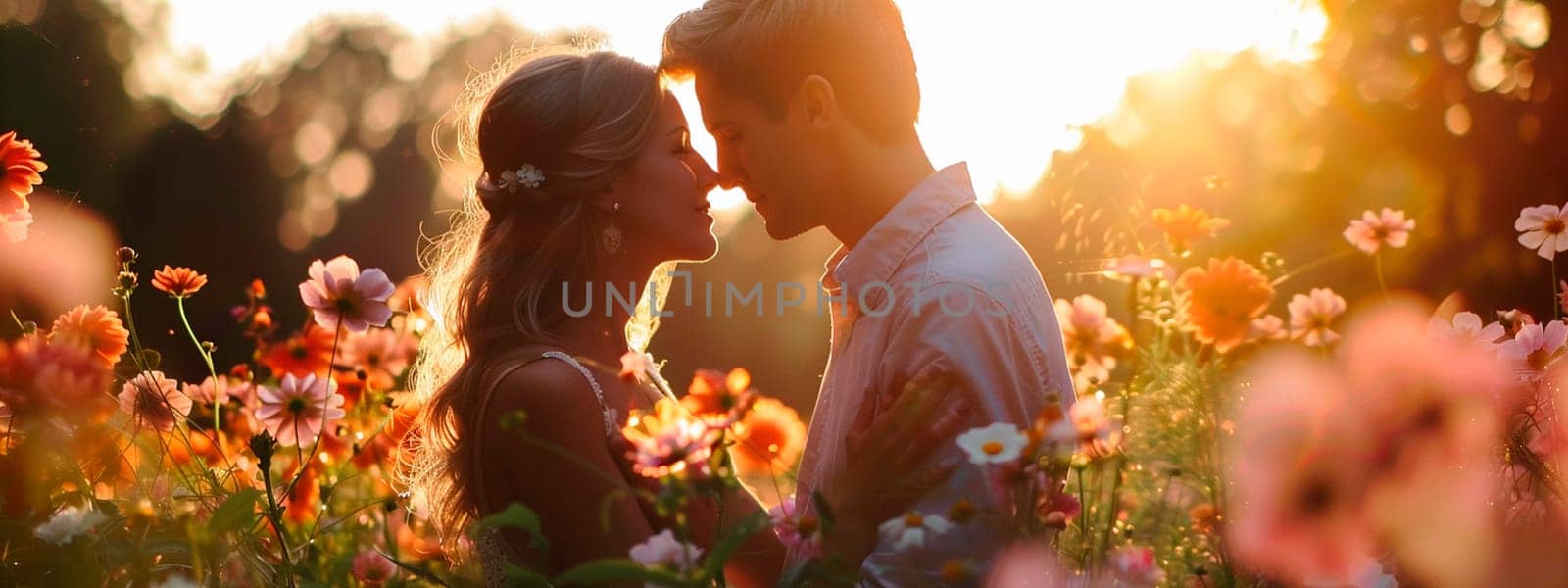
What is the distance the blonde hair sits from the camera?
2.45 metres

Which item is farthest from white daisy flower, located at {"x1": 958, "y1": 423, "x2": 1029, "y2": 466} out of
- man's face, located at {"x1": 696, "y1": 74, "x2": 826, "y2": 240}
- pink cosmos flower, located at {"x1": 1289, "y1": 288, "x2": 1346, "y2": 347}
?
pink cosmos flower, located at {"x1": 1289, "y1": 288, "x2": 1346, "y2": 347}

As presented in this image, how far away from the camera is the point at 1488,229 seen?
451 centimetres

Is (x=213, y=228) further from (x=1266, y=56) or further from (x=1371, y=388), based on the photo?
(x=1371, y=388)

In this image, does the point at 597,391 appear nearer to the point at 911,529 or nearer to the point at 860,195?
the point at 860,195

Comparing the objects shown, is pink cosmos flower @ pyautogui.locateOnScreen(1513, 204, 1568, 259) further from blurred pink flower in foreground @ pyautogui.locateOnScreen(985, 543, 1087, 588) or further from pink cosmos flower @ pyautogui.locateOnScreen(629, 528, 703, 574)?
pink cosmos flower @ pyautogui.locateOnScreen(629, 528, 703, 574)

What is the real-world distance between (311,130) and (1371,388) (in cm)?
3085

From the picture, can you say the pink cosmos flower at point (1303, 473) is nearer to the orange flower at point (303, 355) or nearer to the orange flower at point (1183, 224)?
the orange flower at point (1183, 224)

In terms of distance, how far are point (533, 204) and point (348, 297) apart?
0.81 meters

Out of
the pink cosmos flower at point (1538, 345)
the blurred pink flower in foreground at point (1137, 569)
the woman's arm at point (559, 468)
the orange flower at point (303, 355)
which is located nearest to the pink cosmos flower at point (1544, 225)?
the pink cosmos flower at point (1538, 345)

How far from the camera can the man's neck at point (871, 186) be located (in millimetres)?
2412

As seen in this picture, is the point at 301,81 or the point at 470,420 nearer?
the point at 470,420

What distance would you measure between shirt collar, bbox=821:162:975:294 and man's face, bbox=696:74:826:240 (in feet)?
0.52

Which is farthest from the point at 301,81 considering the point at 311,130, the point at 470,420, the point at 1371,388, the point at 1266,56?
the point at 1371,388

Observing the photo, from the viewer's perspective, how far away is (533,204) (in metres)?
2.86
